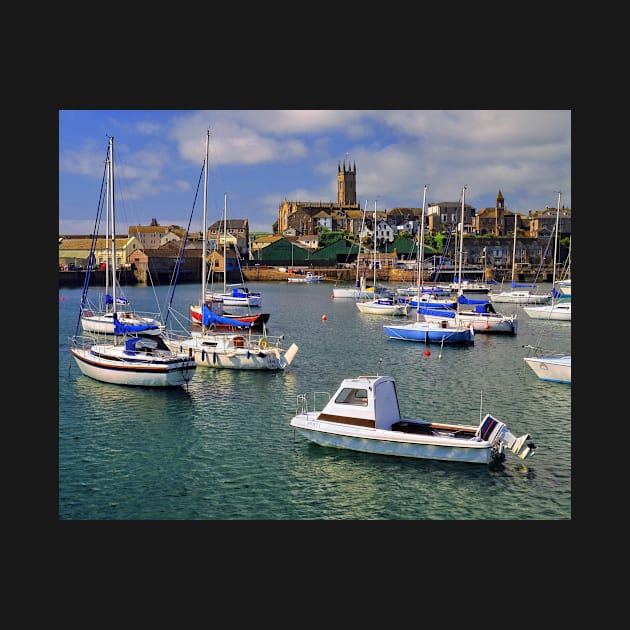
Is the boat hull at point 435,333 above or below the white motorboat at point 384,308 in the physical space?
below

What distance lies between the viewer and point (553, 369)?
67.2ft

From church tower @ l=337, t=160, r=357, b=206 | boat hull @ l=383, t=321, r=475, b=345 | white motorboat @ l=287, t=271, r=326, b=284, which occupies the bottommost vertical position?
boat hull @ l=383, t=321, r=475, b=345

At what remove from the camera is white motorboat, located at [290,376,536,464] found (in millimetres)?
12781

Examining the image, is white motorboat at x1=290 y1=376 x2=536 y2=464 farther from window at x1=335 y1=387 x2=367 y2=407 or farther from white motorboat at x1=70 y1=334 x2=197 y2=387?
white motorboat at x1=70 y1=334 x2=197 y2=387

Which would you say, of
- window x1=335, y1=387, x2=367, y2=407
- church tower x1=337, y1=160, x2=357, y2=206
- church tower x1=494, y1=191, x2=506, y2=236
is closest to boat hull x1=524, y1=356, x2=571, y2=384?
window x1=335, y1=387, x2=367, y2=407

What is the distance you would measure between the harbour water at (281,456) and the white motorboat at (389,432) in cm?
21

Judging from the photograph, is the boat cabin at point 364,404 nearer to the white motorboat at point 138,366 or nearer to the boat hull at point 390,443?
the boat hull at point 390,443

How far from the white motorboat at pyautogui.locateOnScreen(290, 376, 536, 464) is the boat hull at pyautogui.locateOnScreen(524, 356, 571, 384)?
744 centimetres

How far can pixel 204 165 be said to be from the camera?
22672 millimetres

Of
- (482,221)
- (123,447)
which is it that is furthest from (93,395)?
(482,221)

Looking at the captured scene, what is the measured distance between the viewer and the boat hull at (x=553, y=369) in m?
20.3

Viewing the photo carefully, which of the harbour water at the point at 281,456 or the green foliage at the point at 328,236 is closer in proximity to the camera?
the harbour water at the point at 281,456

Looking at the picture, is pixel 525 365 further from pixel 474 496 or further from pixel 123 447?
pixel 123 447

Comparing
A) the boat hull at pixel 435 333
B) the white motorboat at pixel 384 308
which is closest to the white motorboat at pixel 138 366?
the boat hull at pixel 435 333
